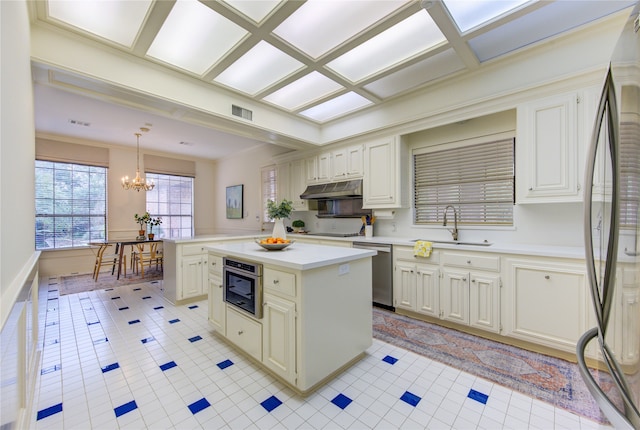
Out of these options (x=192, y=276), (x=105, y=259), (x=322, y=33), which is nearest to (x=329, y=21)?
(x=322, y=33)

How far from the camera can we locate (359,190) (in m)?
3.94

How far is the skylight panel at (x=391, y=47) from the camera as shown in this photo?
2.24m

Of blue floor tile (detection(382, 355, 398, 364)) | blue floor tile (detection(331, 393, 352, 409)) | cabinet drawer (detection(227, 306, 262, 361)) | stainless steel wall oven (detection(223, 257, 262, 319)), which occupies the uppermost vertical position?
stainless steel wall oven (detection(223, 257, 262, 319))

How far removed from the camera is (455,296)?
275 centimetres

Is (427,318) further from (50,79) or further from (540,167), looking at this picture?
(50,79)

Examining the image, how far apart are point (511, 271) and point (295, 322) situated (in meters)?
2.09

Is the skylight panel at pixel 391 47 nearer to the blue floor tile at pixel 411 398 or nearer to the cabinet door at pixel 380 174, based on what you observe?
the cabinet door at pixel 380 174

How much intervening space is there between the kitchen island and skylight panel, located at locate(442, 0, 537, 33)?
2073mm

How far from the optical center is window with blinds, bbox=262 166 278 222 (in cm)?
555

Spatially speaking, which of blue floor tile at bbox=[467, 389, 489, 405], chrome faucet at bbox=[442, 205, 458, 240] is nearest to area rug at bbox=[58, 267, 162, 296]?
chrome faucet at bbox=[442, 205, 458, 240]

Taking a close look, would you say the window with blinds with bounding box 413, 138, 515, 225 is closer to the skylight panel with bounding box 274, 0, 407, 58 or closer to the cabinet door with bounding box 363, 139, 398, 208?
the cabinet door with bounding box 363, 139, 398, 208

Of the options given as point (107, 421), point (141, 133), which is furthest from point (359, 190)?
point (141, 133)

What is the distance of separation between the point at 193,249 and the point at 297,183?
2.21m

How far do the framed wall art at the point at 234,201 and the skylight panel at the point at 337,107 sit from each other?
10.0ft
